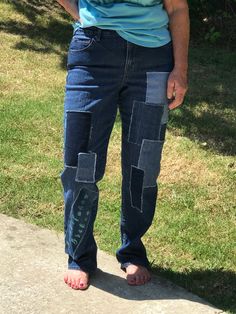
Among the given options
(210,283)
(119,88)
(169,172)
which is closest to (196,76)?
(169,172)

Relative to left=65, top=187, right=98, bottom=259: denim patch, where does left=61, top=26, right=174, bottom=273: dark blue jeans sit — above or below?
above

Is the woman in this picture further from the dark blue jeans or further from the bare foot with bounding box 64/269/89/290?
the bare foot with bounding box 64/269/89/290

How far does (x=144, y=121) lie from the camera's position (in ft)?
9.25

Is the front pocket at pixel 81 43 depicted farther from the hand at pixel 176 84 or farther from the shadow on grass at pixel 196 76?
the shadow on grass at pixel 196 76

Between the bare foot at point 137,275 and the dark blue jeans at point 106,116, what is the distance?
0.88 feet

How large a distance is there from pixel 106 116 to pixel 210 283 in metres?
1.06

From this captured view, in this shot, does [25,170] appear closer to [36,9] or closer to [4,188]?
[4,188]

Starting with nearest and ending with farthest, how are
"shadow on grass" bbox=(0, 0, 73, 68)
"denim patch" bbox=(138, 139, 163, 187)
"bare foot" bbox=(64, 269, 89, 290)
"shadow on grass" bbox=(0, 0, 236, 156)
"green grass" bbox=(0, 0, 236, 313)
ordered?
"denim patch" bbox=(138, 139, 163, 187) → "bare foot" bbox=(64, 269, 89, 290) → "green grass" bbox=(0, 0, 236, 313) → "shadow on grass" bbox=(0, 0, 236, 156) → "shadow on grass" bbox=(0, 0, 73, 68)

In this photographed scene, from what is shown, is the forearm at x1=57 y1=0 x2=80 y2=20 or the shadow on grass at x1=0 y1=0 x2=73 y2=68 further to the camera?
the shadow on grass at x1=0 y1=0 x2=73 y2=68

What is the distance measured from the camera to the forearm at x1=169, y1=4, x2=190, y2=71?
9.00 ft

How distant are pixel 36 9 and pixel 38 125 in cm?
423

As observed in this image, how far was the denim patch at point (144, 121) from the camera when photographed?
2.80m

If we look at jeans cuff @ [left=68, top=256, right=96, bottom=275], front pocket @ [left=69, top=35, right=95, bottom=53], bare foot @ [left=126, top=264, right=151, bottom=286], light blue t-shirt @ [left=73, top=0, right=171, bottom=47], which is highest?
light blue t-shirt @ [left=73, top=0, right=171, bottom=47]

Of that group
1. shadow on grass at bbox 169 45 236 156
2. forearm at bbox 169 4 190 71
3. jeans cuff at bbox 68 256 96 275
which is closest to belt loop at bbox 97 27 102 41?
forearm at bbox 169 4 190 71
